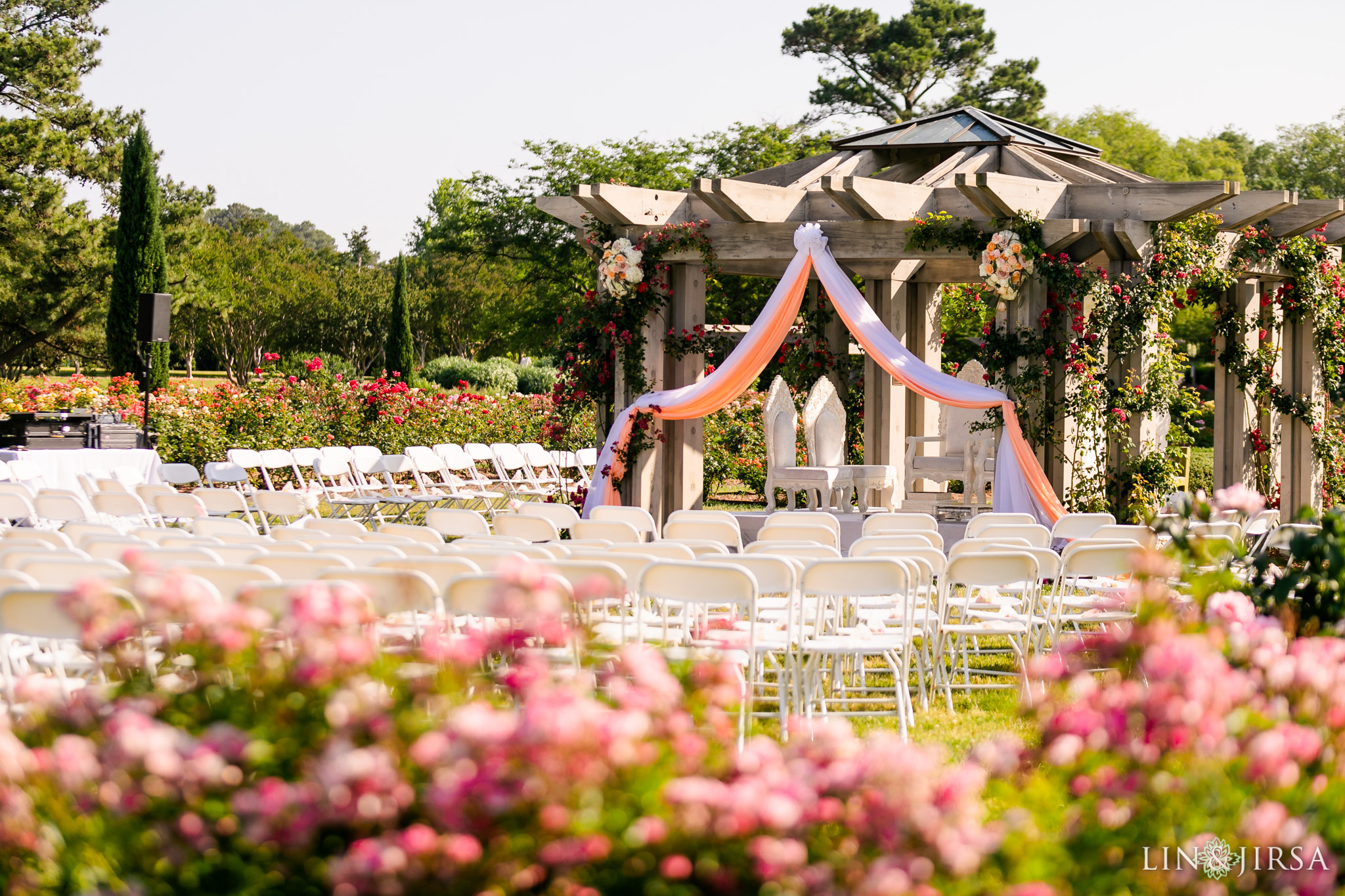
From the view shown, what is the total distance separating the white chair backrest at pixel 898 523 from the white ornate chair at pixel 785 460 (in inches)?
145

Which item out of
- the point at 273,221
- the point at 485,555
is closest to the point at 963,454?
the point at 485,555

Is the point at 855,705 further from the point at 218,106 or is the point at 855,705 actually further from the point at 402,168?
the point at 402,168

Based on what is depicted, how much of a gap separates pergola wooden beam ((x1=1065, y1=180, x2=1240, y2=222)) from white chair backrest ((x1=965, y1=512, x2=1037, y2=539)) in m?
2.82

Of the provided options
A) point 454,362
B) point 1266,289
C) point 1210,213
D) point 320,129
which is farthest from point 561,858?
point 454,362

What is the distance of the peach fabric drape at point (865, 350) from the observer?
8.92 m

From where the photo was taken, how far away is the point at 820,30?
100ft

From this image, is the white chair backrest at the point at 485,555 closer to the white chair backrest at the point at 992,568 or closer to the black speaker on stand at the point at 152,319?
the white chair backrest at the point at 992,568

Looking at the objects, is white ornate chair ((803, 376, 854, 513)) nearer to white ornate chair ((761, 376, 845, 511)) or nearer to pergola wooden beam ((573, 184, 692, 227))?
white ornate chair ((761, 376, 845, 511))

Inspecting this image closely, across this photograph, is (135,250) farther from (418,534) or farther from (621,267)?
(418,534)

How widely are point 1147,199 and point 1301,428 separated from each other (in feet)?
11.3

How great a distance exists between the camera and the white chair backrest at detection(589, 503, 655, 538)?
6.82 m

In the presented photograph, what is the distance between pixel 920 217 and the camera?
9.28 m

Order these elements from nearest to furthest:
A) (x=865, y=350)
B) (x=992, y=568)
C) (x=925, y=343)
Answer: (x=992, y=568) → (x=865, y=350) → (x=925, y=343)

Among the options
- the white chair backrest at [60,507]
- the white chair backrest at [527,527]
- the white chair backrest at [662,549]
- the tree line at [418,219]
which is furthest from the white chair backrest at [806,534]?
the tree line at [418,219]
